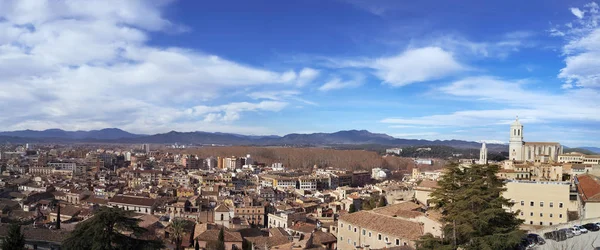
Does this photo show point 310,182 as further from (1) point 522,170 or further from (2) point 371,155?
(2) point 371,155

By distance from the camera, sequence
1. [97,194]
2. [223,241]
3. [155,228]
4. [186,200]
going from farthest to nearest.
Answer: [97,194] < [186,200] < [155,228] < [223,241]

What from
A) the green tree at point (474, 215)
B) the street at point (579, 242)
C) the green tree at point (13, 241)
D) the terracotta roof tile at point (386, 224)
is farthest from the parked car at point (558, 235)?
the green tree at point (13, 241)

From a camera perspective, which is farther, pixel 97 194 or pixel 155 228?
pixel 97 194

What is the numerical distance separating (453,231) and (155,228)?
21132 millimetres

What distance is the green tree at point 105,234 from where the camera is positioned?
547 inches

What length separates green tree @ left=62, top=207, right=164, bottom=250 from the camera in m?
13.9

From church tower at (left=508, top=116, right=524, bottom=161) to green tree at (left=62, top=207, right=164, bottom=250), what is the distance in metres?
48.7

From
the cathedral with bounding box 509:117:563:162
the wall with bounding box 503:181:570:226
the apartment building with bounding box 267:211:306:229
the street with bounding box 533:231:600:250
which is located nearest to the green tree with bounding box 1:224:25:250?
the street with bounding box 533:231:600:250

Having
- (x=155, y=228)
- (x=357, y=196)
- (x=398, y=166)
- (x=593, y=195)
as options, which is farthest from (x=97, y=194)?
(x=398, y=166)

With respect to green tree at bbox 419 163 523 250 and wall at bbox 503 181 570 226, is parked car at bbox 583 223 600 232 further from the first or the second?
wall at bbox 503 181 570 226

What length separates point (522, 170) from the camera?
123ft

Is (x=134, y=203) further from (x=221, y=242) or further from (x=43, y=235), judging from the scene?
(x=221, y=242)

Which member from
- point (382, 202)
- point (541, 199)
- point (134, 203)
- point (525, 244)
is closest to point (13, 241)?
point (525, 244)

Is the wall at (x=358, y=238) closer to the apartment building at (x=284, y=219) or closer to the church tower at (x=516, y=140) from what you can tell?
the apartment building at (x=284, y=219)
